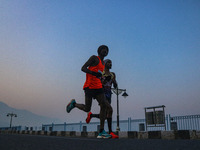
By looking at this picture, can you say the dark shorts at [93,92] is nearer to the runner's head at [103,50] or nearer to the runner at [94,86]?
the runner at [94,86]

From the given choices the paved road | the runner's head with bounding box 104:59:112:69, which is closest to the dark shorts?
the runner's head with bounding box 104:59:112:69

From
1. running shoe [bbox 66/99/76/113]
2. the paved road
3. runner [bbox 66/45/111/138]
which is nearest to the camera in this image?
the paved road

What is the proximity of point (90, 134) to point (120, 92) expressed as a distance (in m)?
5.61

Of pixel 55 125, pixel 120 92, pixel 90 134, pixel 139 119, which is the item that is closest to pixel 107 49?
pixel 90 134

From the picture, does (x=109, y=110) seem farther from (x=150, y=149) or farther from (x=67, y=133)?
(x=67, y=133)

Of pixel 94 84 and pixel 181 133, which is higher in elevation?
pixel 94 84

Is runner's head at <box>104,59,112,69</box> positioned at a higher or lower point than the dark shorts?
higher

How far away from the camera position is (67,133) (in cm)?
1010

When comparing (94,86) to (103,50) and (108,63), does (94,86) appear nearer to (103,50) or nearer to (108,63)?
(103,50)

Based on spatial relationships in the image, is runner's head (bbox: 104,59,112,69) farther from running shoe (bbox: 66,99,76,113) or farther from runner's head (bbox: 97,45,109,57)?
running shoe (bbox: 66,99,76,113)

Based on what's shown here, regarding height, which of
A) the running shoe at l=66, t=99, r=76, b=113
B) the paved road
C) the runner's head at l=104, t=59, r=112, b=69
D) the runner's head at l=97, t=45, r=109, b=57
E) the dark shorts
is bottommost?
the paved road

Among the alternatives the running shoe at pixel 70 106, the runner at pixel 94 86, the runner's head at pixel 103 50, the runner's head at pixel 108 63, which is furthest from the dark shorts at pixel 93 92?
the runner's head at pixel 108 63

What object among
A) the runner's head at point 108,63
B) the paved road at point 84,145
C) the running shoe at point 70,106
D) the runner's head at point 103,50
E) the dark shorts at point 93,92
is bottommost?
the paved road at point 84,145

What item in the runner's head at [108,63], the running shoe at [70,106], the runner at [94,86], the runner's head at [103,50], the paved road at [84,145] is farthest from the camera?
the runner's head at [108,63]
